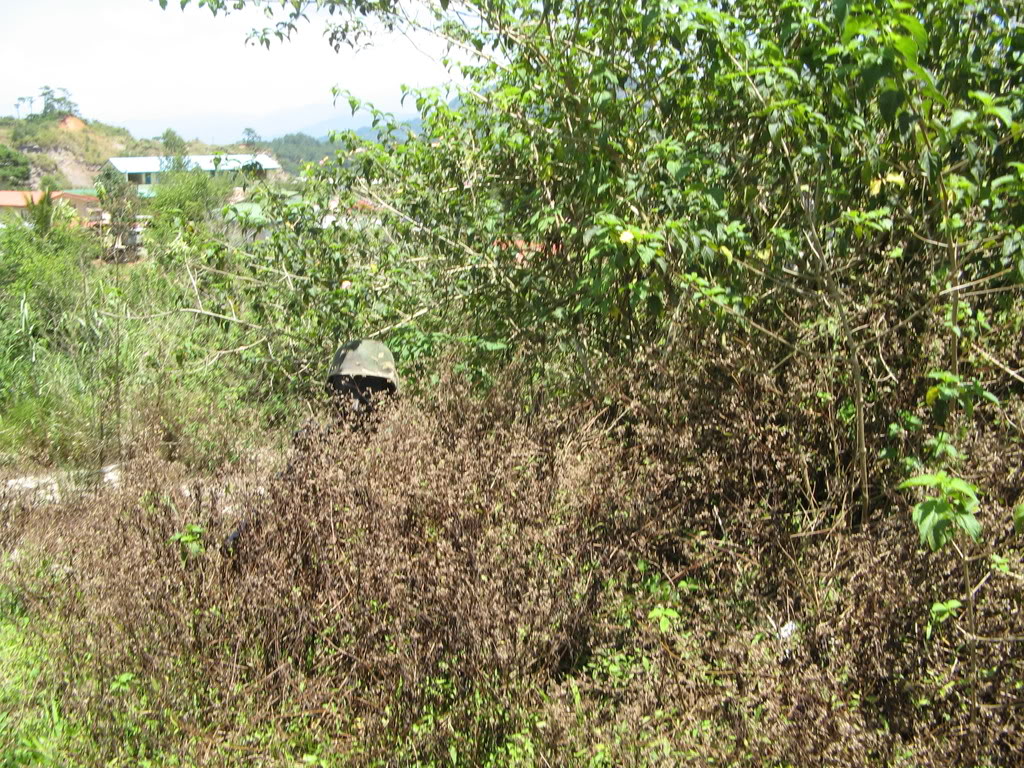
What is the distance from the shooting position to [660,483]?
10.9ft

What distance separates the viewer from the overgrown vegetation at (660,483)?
2.48 m

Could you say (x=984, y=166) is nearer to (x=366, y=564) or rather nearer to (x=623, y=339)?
(x=623, y=339)

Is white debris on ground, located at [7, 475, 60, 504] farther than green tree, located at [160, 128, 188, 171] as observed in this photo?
No

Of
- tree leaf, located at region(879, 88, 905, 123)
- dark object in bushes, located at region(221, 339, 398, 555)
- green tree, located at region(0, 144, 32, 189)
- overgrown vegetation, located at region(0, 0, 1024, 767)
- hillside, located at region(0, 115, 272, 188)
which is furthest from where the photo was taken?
hillside, located at region(0, 115, 272, 188)

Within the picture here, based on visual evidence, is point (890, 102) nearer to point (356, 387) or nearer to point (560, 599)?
point (560, 599)

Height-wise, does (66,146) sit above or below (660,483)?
above

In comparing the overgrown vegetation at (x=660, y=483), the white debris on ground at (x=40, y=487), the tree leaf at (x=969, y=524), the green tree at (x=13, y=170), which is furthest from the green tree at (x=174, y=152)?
the tree leaf at (x=969, y=524)

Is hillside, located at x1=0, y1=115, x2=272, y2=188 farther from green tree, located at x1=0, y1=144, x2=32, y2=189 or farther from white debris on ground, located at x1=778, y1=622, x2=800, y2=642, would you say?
white debris on ground, located at x1=778, y1=622, x2=800, y2=642

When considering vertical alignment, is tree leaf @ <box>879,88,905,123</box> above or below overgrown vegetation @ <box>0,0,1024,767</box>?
above

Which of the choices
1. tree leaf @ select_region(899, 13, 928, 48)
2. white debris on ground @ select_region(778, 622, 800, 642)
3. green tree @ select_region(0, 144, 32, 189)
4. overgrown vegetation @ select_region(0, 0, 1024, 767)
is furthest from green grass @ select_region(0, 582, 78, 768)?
green tree @ select_region(0, 144, 32, 189)

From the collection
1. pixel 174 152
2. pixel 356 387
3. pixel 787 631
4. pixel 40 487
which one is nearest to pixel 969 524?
pixel 787 631

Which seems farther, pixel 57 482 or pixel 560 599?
pixel 57 482

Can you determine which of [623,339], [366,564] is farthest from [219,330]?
[366,564]

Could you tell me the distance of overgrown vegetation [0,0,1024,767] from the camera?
8.14ft
